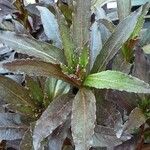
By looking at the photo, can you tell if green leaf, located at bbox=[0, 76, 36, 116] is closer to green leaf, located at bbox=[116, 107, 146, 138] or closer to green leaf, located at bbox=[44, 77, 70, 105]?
green leaf, located at bbox=[44, 77, 70, 105]

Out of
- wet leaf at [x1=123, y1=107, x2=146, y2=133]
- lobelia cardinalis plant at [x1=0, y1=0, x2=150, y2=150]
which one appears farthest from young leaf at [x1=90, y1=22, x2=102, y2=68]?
wet leaf at [x1=123, y1=107, x2=146, y2=133]

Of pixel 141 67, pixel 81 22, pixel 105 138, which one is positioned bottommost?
pixel 105 138

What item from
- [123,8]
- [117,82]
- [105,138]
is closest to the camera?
[117,82]

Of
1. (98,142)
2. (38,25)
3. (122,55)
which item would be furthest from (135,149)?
(38,25)

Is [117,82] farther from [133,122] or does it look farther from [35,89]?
[35,89]

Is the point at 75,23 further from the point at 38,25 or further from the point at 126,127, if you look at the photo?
the point at 38,25

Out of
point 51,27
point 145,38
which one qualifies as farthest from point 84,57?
point 145,38
